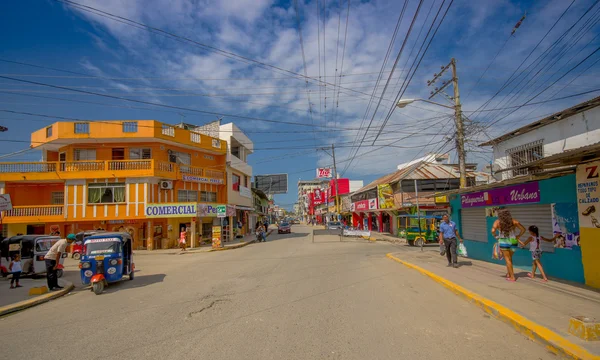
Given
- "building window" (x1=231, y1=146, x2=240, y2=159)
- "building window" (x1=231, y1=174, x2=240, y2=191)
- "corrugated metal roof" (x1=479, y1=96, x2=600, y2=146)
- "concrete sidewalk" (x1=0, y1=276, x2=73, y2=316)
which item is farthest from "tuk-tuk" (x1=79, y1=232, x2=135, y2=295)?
"building window" (x1=231, y1=146, x2=240, y2=159)

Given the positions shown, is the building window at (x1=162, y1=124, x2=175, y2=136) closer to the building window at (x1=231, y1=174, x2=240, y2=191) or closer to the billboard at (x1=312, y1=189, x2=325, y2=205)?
the building window at (x1=231, y1=174, x2=240, y2=191)

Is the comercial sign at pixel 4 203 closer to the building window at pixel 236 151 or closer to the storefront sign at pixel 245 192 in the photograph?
the building window at pixel 236 151

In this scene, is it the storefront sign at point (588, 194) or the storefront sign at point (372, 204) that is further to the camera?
the storefront sign at point (372, 204)

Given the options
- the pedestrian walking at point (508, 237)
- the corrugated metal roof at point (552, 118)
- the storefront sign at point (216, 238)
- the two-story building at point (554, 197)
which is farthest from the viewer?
the storefront sign at point (216, 238)

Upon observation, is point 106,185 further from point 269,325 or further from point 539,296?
point 539,296

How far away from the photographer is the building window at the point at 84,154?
27084mm

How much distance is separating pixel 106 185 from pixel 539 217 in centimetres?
2653

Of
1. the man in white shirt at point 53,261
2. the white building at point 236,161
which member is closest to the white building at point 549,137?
the man in white shirt at point 53,261

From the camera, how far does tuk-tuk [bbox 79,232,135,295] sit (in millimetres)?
10219

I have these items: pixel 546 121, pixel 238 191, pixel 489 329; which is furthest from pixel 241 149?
pixel 489 329

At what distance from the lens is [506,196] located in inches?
454

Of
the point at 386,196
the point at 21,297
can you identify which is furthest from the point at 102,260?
the point at 386,196

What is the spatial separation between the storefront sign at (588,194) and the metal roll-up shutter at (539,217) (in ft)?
5.27

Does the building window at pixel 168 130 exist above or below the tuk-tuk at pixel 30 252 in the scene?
above
